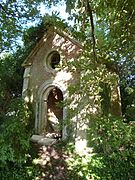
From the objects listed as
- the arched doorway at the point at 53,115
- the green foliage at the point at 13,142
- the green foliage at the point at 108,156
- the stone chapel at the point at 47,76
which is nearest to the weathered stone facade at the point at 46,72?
the stone chapel at the point at 47,76

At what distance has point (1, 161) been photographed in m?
9.04

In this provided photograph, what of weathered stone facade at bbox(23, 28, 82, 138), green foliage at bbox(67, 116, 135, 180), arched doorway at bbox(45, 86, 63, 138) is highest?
weathered stone facade at bbox(23, 28, 82, 138)

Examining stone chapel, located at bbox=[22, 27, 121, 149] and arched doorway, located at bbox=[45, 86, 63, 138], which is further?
arched doorway, located at bbox=[45, 86, 63, 138]

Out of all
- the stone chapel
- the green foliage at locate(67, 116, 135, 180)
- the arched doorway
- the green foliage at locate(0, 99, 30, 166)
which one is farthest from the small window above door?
the green foliage at locate(67, 116, 135, 180)

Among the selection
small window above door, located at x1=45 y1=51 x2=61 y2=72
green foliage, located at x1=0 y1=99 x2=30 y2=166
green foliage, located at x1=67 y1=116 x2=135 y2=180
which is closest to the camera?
green foliage, located at x1=67 y1=116 x2=135 y2=180

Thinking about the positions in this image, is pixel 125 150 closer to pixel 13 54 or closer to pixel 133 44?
pixel 133 44

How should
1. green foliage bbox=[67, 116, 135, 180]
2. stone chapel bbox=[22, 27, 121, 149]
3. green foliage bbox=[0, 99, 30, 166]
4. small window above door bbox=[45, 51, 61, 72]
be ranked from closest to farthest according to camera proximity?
green foliage bbox=[67, 116, 135, 180], green foliage bbox=[0, 99, 30, 166], stone chapel bbox=[22, 27, 121, 149], small window above door bbox=[45, 51, 61, 72]

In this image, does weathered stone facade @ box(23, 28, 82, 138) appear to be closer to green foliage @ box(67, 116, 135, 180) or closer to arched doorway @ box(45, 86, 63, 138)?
arched doorway @ box(45, 86, 63, 138)

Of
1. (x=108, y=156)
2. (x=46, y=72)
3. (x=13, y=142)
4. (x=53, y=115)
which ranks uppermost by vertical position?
(x=46, y=72)

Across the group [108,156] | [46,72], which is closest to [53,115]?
[46,72]

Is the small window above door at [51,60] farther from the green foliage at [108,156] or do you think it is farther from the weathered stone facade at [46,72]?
the green foliage at [108,156]

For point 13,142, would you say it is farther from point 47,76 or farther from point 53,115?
point 53,115

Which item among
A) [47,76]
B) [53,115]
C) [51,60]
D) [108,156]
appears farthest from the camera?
[53,115]

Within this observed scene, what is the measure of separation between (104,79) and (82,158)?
3383mm
